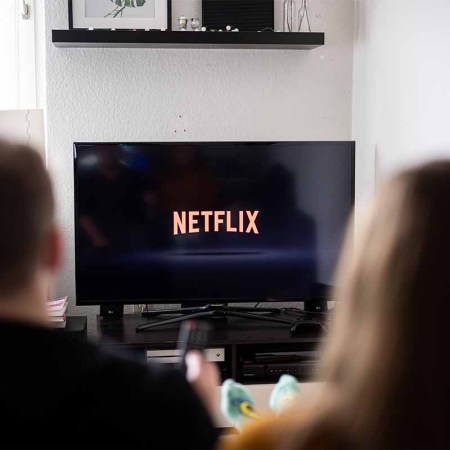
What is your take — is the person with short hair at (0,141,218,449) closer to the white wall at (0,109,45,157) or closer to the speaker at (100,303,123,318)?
the speaker at (100,303,123,318)

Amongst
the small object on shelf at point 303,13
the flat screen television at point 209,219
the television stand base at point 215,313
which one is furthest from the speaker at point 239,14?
the television stand base at point 215,313

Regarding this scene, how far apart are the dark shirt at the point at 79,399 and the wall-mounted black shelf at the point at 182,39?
265cm

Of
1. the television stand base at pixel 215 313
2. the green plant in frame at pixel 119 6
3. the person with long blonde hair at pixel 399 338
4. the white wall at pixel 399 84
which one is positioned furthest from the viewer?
the green plant in frame at pixel 119 6

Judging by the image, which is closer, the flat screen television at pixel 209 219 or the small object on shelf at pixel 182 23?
the flat screen television at pixel 209 219

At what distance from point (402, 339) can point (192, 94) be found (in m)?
2.92

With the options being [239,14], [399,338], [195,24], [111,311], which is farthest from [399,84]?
[399,338]

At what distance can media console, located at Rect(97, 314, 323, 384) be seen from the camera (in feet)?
11.3

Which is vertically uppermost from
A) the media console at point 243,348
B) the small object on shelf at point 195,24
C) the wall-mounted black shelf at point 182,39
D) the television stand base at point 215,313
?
the small object on shelf at point 195,24

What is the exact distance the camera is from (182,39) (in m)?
3.69

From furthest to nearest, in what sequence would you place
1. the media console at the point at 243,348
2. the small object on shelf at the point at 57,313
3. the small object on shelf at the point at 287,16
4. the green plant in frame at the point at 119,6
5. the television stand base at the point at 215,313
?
the small object on shelf at the point at 287,16 < the green plant in frame at the point at 119,6 < the television stand base at the point at 215,313 < the small object on shelf at the point at 57,313 < the media console at the point at 243,348

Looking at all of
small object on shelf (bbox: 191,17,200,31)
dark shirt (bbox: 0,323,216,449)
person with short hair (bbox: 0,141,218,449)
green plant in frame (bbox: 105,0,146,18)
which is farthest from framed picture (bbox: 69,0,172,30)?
dark shirt (bbox: 0,323,216,449)

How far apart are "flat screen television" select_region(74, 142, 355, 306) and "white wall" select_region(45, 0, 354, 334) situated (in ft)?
1.06

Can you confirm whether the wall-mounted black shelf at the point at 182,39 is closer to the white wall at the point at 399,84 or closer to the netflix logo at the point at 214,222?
the white wall at the point at 399,84

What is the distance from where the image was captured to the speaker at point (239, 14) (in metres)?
3.81
